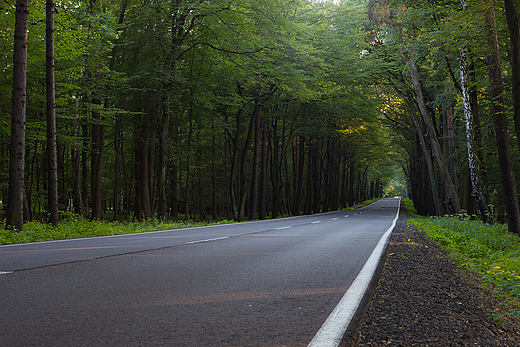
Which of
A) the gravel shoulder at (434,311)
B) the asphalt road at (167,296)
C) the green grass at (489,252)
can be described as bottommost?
the green grass at (489,252)

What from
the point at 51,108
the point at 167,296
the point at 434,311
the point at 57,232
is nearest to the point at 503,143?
the point at 434,311

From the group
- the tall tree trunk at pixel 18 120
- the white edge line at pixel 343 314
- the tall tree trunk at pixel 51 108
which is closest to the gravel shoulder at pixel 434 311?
the white edge line at pixel 343 314

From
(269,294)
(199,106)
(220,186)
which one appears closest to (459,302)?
(269,294)

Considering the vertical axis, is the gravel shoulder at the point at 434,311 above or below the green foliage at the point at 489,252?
above

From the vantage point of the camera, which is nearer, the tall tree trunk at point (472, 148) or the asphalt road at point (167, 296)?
the asphalt road at point (167, 296)

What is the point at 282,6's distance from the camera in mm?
19906

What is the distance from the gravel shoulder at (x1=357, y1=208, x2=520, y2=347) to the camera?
351cm

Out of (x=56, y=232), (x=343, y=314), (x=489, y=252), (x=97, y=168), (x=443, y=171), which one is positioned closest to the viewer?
(x=343, y=314)

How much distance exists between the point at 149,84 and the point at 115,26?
3.05 metres

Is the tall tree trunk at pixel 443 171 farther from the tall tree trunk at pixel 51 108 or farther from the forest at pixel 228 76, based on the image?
the tall tree trunk at pixel 51 108

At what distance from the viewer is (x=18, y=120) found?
42.4 ft

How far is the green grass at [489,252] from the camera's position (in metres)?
6.60

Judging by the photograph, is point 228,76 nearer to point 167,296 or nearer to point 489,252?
point 489,252

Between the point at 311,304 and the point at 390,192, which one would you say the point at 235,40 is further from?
the point at 390,192
